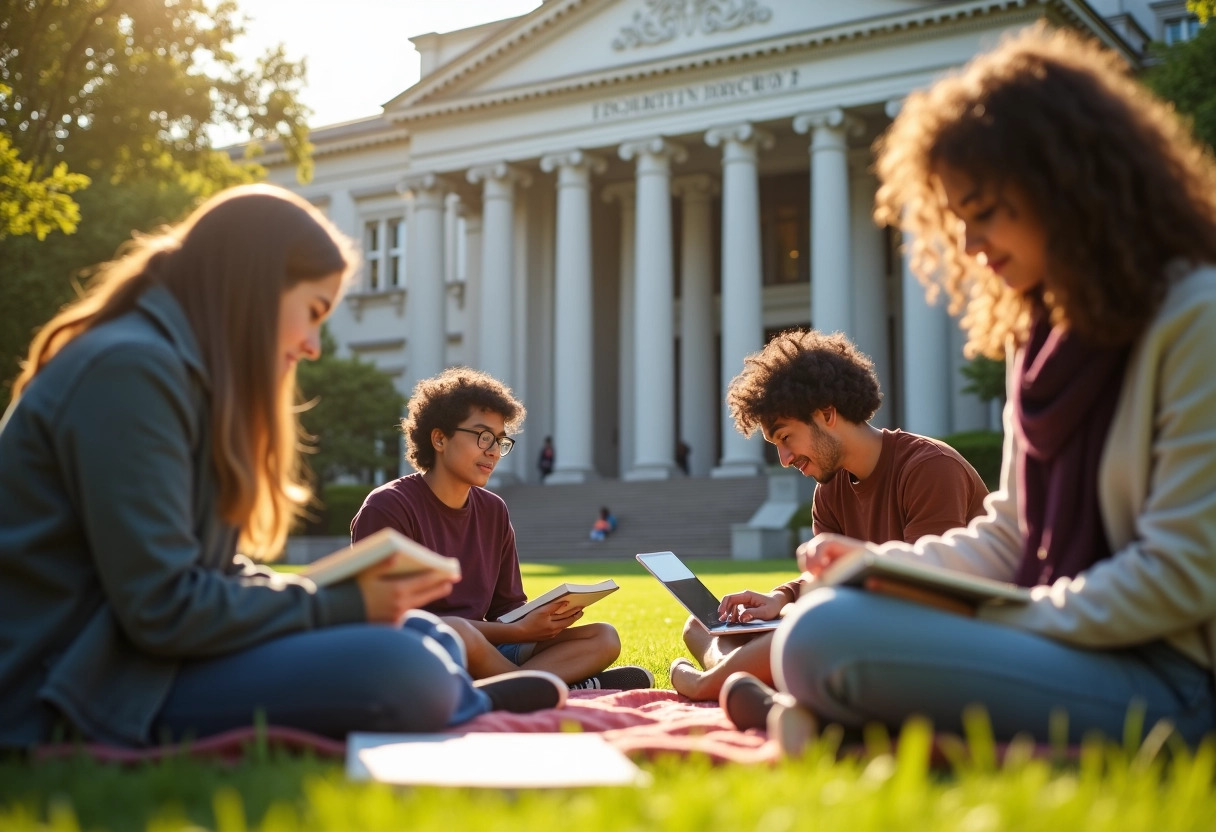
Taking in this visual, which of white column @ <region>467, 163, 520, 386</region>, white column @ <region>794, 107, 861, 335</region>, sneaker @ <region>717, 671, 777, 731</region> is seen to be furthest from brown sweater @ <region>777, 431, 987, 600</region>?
white column @ <region>467, 163, 520, 386</region>

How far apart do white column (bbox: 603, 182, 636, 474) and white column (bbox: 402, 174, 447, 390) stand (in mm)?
5148

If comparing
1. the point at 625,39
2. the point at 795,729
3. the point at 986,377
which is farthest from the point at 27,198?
the point at 625,39

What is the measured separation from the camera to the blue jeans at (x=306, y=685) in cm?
325

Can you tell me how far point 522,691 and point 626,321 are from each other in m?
36.4

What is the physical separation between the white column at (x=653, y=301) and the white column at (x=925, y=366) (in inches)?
249

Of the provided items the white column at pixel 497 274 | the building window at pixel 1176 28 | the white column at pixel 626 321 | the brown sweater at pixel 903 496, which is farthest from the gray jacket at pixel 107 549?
the building window at pixel 1176 28

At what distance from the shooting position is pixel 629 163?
38.0m

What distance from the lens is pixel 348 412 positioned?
3488cm

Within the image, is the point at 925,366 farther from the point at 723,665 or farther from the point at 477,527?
the point at 723,665

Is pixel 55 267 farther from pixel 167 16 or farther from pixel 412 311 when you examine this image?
pixel 412 311

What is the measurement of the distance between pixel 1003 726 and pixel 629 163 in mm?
35894

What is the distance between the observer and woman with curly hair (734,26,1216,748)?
294 cm

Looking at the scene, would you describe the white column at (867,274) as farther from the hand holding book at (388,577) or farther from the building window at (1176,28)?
the hand holding book at (388,577)

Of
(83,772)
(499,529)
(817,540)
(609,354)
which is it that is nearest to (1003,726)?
(817,540)
